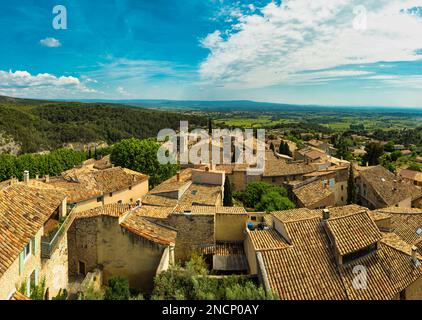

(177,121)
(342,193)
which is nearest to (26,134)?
(177,121)

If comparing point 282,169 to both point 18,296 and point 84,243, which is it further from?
point 18,296

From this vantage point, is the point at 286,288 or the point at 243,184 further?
the point at 243,184

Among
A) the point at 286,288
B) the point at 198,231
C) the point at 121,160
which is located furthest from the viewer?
the point at 121,160

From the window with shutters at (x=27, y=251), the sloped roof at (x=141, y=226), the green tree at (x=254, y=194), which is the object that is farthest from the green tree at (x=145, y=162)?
the window with shutters at (x=27, y=251)

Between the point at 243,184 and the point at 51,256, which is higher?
the point at 51,256

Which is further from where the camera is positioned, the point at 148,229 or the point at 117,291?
the point at 148,229

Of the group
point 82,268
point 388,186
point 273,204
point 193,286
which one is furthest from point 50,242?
point 388,186
